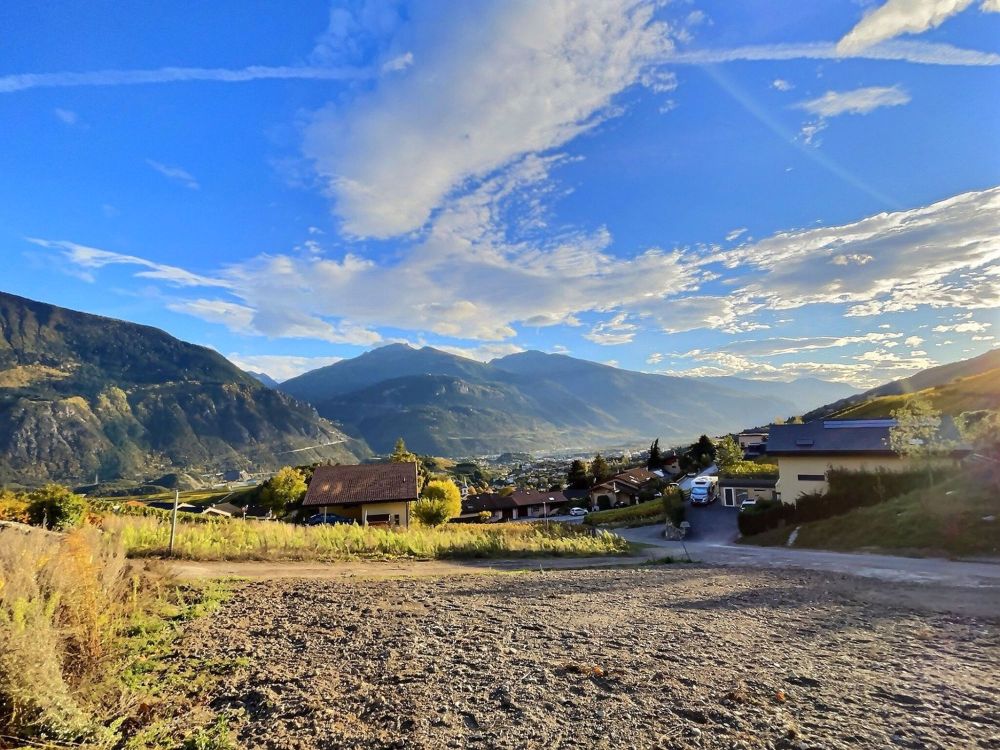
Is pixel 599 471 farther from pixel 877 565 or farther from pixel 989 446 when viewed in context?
pixel 877 565

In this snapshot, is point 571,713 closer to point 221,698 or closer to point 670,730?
point 670,730

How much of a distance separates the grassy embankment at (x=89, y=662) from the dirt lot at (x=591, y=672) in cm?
35

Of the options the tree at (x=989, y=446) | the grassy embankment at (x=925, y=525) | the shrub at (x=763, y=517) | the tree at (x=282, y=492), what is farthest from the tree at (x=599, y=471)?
the tree at (x=989, y=446)

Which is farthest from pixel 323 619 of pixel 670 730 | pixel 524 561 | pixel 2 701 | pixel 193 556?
pixel 524 561

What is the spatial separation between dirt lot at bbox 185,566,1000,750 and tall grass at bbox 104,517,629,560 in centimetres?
514

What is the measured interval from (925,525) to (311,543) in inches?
827

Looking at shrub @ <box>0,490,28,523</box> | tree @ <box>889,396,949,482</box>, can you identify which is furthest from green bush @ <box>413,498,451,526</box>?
tree @ <box>889,396,949,482</box>

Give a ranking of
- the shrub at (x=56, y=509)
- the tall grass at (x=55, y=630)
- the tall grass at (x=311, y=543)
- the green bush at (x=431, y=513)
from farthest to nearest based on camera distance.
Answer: the green bush at (x=431, y=513), the shrub at (x=56, y=509), the tall grass at (x=311, y=543), the tall grass at (x=55, y=630)

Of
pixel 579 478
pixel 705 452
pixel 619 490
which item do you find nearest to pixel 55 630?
pixel 619 490

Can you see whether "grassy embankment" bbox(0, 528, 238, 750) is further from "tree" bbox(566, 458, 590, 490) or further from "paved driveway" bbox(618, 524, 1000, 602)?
"tree" bbox(566, 458, 590, 490)

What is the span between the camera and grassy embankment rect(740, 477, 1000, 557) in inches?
644

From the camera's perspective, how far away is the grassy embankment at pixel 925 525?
16359 millimetres

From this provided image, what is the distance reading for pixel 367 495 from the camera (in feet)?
93.2

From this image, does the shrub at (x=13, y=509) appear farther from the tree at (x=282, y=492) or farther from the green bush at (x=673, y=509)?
the tree at (x=282, y=492)
